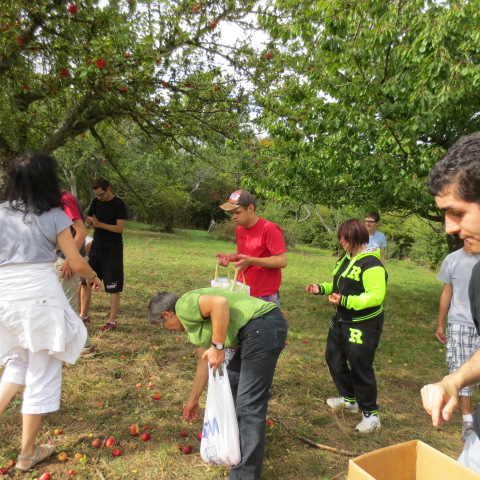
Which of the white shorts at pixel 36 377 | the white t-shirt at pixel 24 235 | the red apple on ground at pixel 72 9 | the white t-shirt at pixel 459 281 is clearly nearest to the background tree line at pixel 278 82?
the red apple on ground at pixel 72 9

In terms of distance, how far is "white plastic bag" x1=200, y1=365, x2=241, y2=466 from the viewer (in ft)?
7.70

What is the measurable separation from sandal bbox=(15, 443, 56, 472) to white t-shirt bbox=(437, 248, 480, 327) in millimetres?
3501

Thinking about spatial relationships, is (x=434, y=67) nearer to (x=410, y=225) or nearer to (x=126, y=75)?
(x=126, y=75)

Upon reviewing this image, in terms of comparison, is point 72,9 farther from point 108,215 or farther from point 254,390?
point 254,390

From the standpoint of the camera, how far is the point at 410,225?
20.7m

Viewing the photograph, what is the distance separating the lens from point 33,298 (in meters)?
2.50

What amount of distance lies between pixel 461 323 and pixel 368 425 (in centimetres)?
124

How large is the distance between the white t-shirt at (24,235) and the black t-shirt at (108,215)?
8.17 feet

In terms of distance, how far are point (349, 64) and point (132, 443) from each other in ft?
19.1

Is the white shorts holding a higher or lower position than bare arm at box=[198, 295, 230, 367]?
lower

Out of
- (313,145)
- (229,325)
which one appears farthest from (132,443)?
(313,145)

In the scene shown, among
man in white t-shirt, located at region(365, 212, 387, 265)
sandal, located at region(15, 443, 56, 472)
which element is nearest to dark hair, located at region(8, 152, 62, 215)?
sandal, located at region(15, 443, 56, 472)

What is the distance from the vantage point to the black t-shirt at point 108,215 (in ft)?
16.7

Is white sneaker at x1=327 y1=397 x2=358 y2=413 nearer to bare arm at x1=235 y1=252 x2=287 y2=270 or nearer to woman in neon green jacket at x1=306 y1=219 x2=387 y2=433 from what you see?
woman in neon green jacket at x1=306 y1=219 x2=387 y2=433
